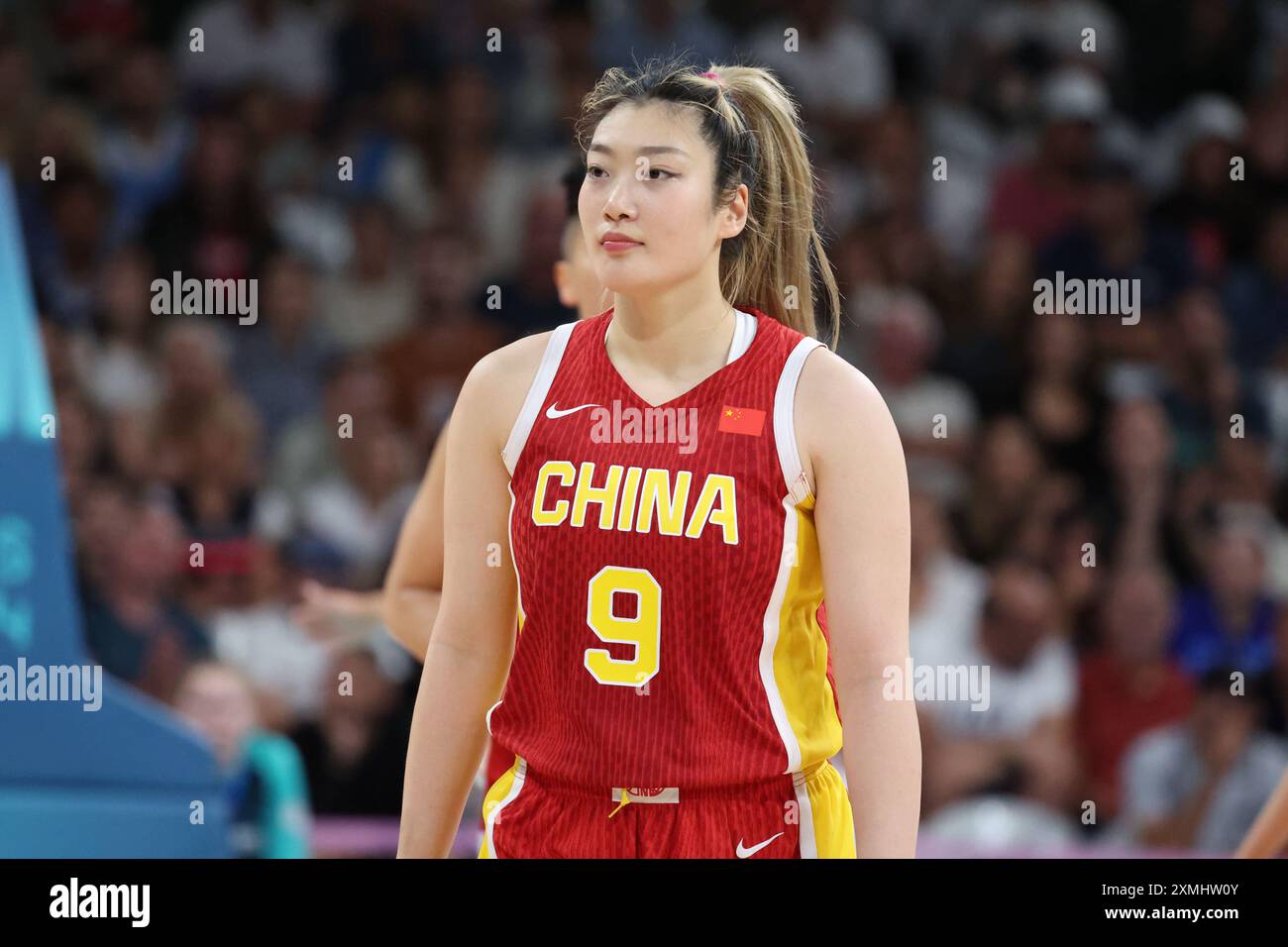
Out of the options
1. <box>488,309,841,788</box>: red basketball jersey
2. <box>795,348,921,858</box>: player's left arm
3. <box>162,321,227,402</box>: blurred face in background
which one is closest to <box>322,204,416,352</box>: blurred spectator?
<box>162,321,227,402</box>: blurred face in background

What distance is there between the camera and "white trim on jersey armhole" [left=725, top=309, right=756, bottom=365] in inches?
100

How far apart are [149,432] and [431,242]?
148 centimetres

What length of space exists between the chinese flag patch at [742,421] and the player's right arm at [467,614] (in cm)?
30

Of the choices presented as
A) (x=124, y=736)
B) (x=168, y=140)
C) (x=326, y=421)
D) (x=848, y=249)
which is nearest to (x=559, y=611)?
(x=124, y=736)

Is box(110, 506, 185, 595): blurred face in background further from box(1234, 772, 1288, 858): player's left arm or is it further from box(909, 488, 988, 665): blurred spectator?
box(1234, 772, 1288, 858): player's left arm

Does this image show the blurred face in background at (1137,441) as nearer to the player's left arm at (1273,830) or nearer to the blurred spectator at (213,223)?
the blurred spectator at (213,223)

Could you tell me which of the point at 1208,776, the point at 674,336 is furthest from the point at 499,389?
the point at 1208,776

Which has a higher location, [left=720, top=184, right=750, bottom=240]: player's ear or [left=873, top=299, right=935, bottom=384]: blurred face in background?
[left=720, top=184, right=750, bottom=240]: player's ear

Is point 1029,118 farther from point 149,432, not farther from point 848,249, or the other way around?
point 149,432

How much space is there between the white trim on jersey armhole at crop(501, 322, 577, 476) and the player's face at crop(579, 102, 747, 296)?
0.14m

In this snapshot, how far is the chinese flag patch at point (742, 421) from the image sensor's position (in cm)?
244

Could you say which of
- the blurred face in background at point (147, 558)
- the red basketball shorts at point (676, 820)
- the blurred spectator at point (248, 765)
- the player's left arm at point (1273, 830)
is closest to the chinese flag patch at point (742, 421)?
the red basketball shorts at point (676, 820)

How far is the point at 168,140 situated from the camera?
8.07 meters

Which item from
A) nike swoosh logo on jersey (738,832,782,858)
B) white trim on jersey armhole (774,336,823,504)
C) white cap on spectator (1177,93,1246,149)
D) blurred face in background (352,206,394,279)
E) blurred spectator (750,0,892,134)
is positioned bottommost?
nike swoosh logo on jersey (738,832,782,858)
